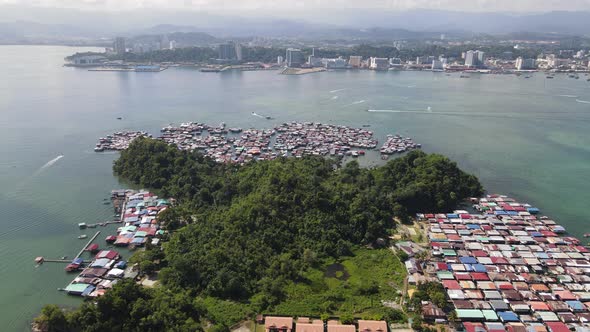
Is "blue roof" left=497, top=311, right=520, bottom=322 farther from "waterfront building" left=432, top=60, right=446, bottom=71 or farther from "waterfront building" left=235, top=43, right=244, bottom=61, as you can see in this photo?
"waterfront building" left=235, top=43, right=244, bottom=61

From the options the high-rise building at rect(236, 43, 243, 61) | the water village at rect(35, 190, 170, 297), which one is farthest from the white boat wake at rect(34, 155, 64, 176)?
the high-rise building at rect(236, 43, 243, 61)

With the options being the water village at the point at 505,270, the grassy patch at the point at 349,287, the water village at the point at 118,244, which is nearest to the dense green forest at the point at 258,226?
the grassy patch at the point at 349,287

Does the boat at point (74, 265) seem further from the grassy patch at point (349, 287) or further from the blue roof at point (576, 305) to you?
the blue roof at point (576, 305)

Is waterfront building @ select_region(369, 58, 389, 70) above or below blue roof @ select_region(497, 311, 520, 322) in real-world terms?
above

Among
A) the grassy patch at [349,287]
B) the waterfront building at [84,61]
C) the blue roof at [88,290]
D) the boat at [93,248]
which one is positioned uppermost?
the waterfront building at [84,61]

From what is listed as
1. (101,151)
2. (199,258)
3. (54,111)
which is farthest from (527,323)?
(54,111)

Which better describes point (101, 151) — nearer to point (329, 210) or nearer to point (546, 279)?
point (329, 210)

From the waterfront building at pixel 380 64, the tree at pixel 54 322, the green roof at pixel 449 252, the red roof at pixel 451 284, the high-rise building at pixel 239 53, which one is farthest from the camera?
the high-rise building at pixel 239 53
